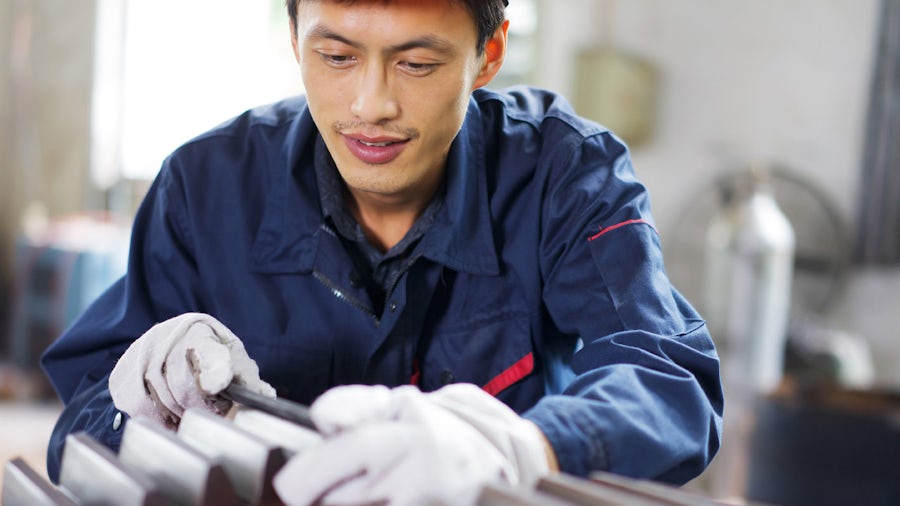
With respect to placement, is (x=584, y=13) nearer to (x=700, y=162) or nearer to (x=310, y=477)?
(x=700, y=162)

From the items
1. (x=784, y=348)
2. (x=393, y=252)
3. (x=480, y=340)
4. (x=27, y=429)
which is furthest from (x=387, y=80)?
(x=784, y=348)

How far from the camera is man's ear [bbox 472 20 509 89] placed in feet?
5.15

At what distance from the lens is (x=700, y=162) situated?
16.4ft

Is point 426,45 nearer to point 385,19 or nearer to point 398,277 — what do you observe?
point 385,19

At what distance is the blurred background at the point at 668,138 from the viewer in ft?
13.6

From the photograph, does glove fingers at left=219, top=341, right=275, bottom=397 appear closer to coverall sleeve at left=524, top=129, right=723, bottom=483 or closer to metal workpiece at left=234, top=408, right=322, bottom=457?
metal workpiece at left=234, top=408, right=322, bottom=457

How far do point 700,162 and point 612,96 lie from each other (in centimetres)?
60

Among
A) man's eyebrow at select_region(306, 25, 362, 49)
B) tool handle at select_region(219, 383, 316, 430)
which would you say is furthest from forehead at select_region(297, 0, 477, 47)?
tool handle at select_region(219, 383, 316, 430)

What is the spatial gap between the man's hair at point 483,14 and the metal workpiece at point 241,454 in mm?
705

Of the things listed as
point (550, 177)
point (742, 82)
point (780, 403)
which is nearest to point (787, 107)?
point (742, 82)

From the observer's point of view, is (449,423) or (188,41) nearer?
(449,423)

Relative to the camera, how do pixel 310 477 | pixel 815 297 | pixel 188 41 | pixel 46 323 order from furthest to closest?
pixel 188 41 → pixel 815 297 → pixel 46 323 → pixel 310 477

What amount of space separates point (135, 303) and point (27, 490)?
0.55 metres

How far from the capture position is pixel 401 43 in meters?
1.35
